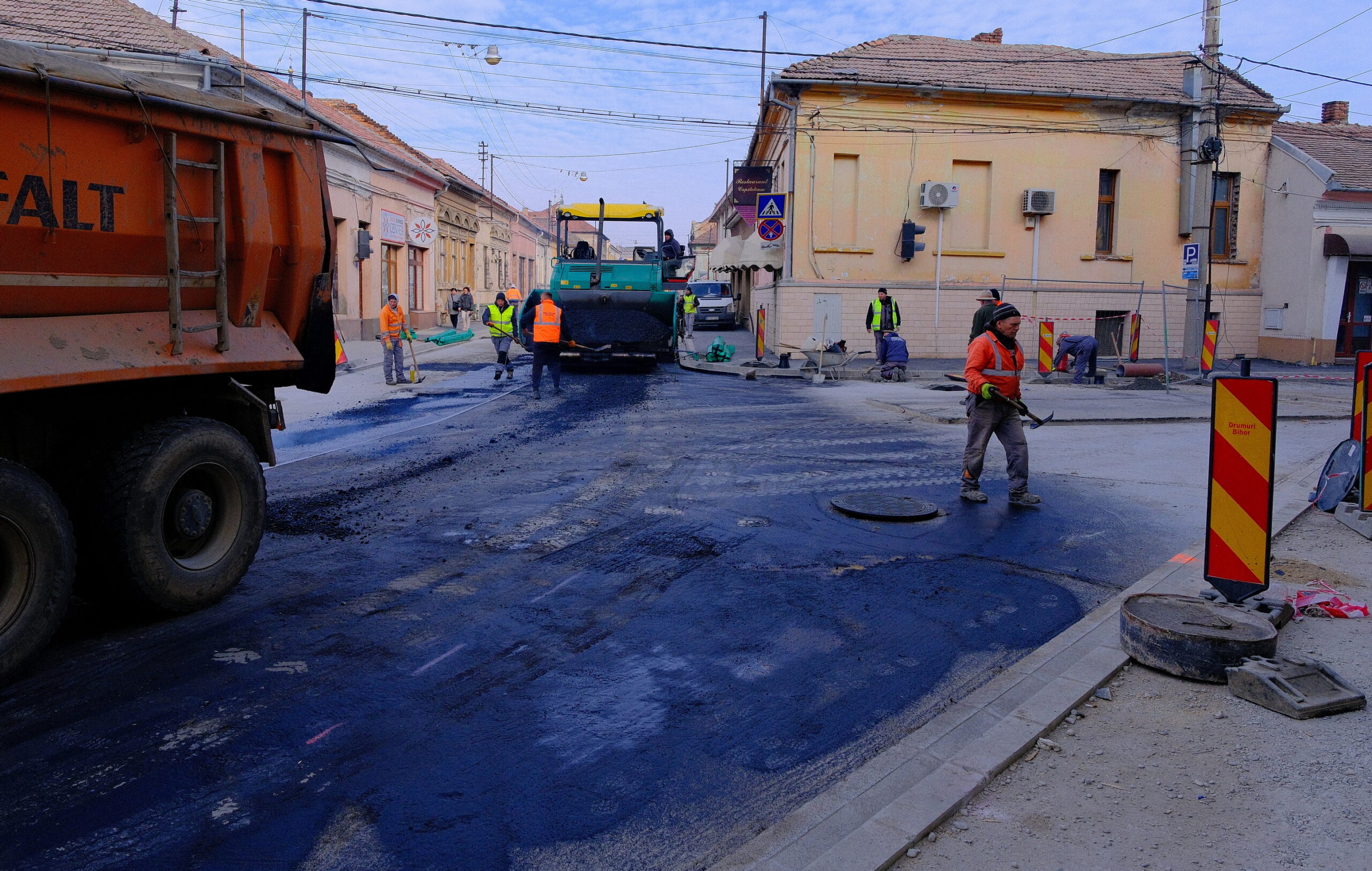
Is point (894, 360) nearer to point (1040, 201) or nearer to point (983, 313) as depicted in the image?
point (983, 313)

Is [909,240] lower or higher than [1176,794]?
higher

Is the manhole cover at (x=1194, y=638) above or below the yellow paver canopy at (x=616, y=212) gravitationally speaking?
below

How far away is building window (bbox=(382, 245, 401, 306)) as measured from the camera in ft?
109

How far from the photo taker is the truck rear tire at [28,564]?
12.6 ft

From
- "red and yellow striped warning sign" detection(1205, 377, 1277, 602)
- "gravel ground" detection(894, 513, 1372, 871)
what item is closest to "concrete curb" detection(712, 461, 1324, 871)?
"gravel ground" detection(894, 513, 1372, 871)

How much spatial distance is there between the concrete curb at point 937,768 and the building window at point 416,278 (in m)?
34.9

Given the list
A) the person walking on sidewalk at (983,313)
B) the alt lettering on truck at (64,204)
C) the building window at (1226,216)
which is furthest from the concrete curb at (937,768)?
the building window at (1226,216)

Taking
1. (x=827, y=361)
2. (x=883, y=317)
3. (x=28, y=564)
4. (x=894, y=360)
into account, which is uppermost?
(x=883, y=317)

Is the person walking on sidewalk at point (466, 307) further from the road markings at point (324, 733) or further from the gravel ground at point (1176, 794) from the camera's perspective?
the gravel ground at point (1176, 794)

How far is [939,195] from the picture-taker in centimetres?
2416

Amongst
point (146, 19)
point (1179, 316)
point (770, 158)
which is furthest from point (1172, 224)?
point (146, 19)

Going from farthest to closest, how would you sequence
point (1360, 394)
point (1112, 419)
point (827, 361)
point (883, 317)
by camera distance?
point (827, 361), point (883, 317), point (1112, 419), point (1360, 394)

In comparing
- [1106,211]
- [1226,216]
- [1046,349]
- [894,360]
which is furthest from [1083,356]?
[1226,216]

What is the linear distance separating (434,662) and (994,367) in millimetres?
5378
